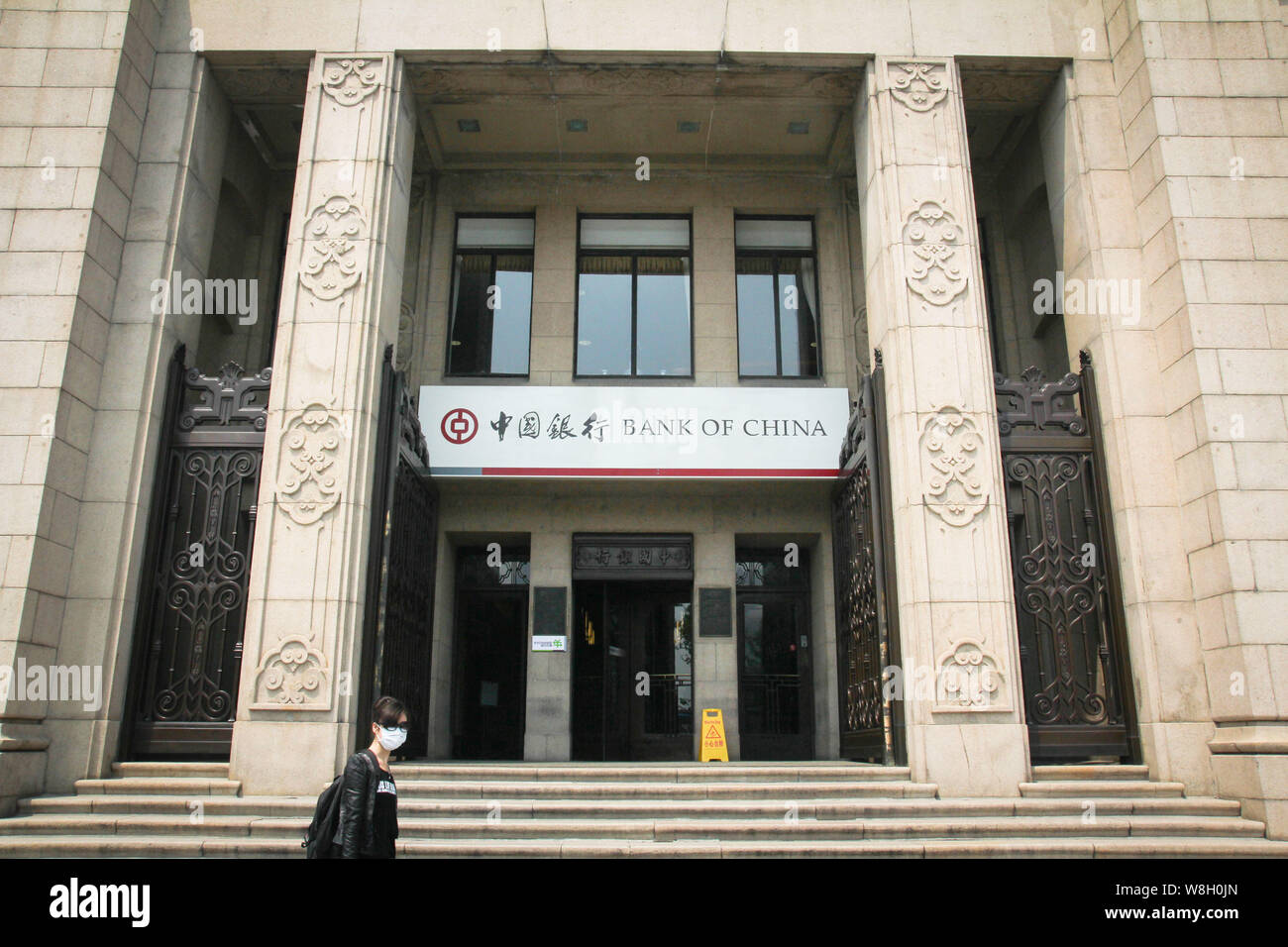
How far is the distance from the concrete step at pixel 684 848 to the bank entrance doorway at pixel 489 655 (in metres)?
6.32

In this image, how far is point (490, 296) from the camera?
15070 millimetres

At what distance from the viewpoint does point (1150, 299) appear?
35.2ft

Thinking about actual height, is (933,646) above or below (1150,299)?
below

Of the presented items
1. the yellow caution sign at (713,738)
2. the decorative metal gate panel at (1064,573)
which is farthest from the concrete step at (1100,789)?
the yellow caution sign at (713,738)

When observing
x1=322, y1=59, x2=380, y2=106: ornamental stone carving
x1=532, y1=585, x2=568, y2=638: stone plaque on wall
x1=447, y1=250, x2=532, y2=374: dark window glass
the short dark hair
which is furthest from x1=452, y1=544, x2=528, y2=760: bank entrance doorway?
the short dark hair

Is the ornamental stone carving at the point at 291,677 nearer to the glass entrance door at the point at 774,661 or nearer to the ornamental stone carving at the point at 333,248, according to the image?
the ornamental stone carving at the point at 333,248

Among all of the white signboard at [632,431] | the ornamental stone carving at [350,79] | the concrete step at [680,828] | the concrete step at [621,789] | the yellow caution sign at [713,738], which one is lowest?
the concrete step at [680,828]

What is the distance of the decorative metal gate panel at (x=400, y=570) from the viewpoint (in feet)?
33.9

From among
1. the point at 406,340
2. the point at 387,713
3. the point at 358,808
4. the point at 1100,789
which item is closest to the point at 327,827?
the point at 358,808

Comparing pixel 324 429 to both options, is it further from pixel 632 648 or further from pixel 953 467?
pixel 953 467

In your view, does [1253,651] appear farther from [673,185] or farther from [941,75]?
[673,185]

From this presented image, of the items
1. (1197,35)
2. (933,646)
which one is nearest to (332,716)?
(933,646)

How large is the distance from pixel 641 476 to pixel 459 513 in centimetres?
302

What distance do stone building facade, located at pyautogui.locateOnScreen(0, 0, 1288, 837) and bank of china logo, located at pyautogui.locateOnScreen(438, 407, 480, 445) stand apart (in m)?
0.19
